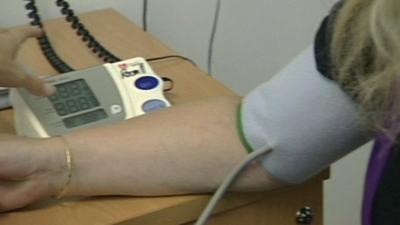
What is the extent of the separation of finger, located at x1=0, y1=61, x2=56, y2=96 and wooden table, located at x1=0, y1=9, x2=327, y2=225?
0.09 metres

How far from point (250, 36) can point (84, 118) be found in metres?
0.70

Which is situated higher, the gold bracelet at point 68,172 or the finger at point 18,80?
the finger at point 18,80

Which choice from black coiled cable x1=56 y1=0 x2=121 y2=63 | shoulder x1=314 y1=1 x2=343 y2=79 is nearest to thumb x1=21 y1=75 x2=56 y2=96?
black coiled cable x1=56 y1=0 x2=121 y2=63

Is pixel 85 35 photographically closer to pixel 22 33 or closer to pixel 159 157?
pixel 22 33

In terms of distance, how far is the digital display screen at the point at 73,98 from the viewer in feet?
3.71

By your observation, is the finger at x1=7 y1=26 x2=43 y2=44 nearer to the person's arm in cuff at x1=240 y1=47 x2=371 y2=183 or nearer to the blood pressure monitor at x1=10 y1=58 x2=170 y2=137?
the blood pressure monitor at x1=10 y1=58 x2=170 y2=137

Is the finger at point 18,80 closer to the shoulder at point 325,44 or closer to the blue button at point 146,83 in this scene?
the blue button at point 146,83

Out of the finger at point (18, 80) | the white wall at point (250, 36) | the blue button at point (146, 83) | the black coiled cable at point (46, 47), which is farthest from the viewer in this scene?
the white wall at point (250, 36)

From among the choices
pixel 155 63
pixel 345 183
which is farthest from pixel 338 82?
pixel 345 183

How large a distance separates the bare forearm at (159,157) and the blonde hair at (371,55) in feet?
0.56

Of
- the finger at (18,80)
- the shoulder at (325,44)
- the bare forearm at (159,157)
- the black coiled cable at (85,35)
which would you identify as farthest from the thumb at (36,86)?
the shoulder at (325,44)

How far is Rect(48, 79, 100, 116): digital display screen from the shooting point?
113 cm

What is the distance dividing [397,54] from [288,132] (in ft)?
0.59

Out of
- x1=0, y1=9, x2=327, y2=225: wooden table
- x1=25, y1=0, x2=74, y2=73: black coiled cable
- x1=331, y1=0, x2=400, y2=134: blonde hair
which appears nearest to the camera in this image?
x1=331, y1=0, x2=400, y2=134: blonde hair
